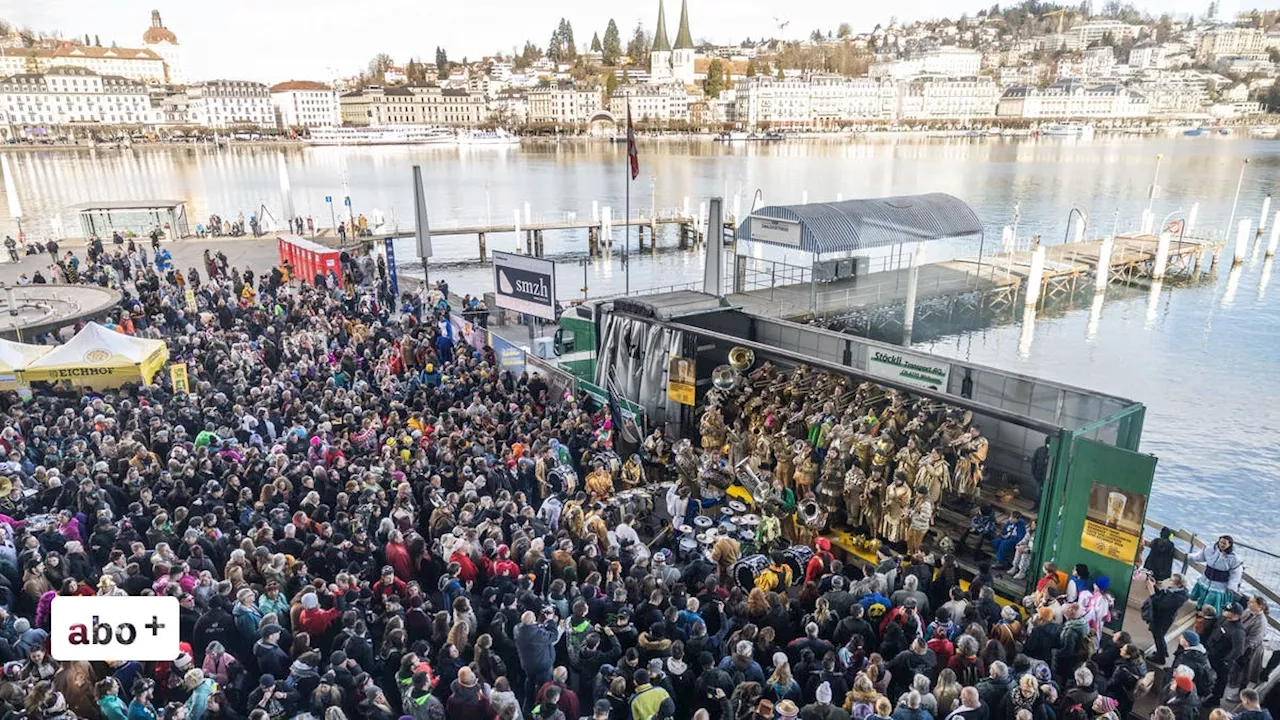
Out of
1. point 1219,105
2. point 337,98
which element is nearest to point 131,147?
point 337,98

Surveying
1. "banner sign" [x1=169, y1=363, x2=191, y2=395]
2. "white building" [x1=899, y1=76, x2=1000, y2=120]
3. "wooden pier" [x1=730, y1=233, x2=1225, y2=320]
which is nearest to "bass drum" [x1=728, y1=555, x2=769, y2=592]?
"banner sign" [x1=169, y1=363, x2=191, y2=395]

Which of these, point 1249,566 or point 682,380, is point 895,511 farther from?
point 1249,566

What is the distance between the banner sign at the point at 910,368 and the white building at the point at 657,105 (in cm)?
17748

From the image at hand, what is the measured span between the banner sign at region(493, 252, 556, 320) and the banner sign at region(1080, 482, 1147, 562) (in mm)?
10796

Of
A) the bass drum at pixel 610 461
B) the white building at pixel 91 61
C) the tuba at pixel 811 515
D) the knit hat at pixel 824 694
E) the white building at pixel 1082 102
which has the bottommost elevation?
the tuba at pixel 811 515

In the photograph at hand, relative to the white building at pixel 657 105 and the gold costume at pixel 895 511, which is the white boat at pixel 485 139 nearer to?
the white building at pixel 657 105

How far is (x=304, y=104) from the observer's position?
17838 centimetres

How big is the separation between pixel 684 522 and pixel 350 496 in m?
4.18

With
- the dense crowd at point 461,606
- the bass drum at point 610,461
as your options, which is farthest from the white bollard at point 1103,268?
the bass drum at point 610,461

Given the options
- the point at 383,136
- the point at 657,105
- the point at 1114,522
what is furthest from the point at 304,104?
the point at 1114,522

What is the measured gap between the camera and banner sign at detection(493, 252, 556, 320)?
53.8ft

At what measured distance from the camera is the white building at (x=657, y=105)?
595 feet

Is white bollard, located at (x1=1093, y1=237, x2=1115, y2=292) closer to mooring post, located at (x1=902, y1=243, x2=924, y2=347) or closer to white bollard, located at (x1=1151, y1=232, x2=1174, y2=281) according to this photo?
white bollard, located at (x1=1151, y1=232, x2=1174, y2=281)

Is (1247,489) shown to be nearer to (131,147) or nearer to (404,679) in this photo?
(404,679)
